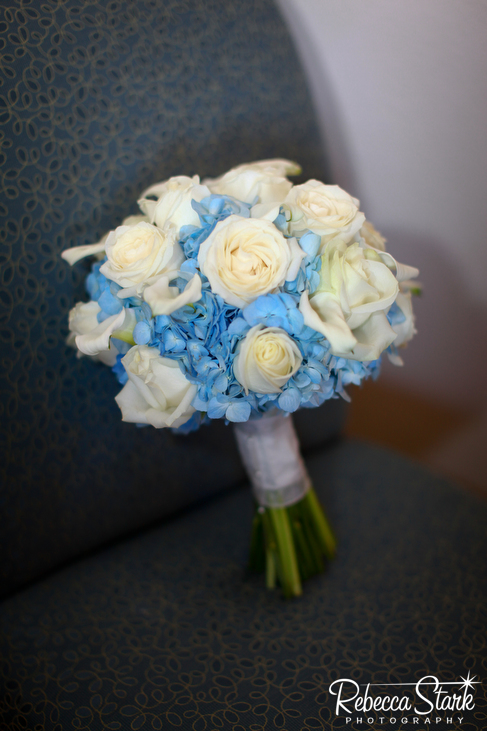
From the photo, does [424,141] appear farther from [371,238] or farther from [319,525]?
[319,525]

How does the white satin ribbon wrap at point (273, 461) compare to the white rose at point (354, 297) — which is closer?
the white rose at point (354, 297)

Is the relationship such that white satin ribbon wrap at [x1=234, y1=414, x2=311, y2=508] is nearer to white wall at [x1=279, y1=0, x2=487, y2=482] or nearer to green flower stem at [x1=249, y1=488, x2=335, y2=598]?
green flower stem at [x1=249, y1=488, x2=335, y2=598]

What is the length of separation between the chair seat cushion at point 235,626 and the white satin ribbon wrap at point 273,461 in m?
0.17

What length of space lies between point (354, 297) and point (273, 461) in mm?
304

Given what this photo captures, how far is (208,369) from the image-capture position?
1.77ft

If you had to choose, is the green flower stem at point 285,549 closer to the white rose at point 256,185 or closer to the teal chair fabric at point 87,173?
the teal chair fabric at point 87,173

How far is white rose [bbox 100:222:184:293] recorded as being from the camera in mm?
534

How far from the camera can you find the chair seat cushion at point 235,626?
604 mm

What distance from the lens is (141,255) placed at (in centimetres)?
54

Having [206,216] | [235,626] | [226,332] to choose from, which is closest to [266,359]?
[226,332]

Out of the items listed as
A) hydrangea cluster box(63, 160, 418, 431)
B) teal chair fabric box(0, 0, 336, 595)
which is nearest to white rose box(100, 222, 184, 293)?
hydrangea cluster box(63, 160, 418, 431)

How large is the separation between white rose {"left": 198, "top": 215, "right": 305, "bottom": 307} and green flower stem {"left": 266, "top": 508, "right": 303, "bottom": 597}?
39cm

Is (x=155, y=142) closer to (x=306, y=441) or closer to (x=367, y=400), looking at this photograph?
Result: (x=306, y=441)

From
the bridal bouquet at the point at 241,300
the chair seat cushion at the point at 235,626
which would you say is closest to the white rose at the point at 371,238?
the bridal bouquet at the point at 241,300
